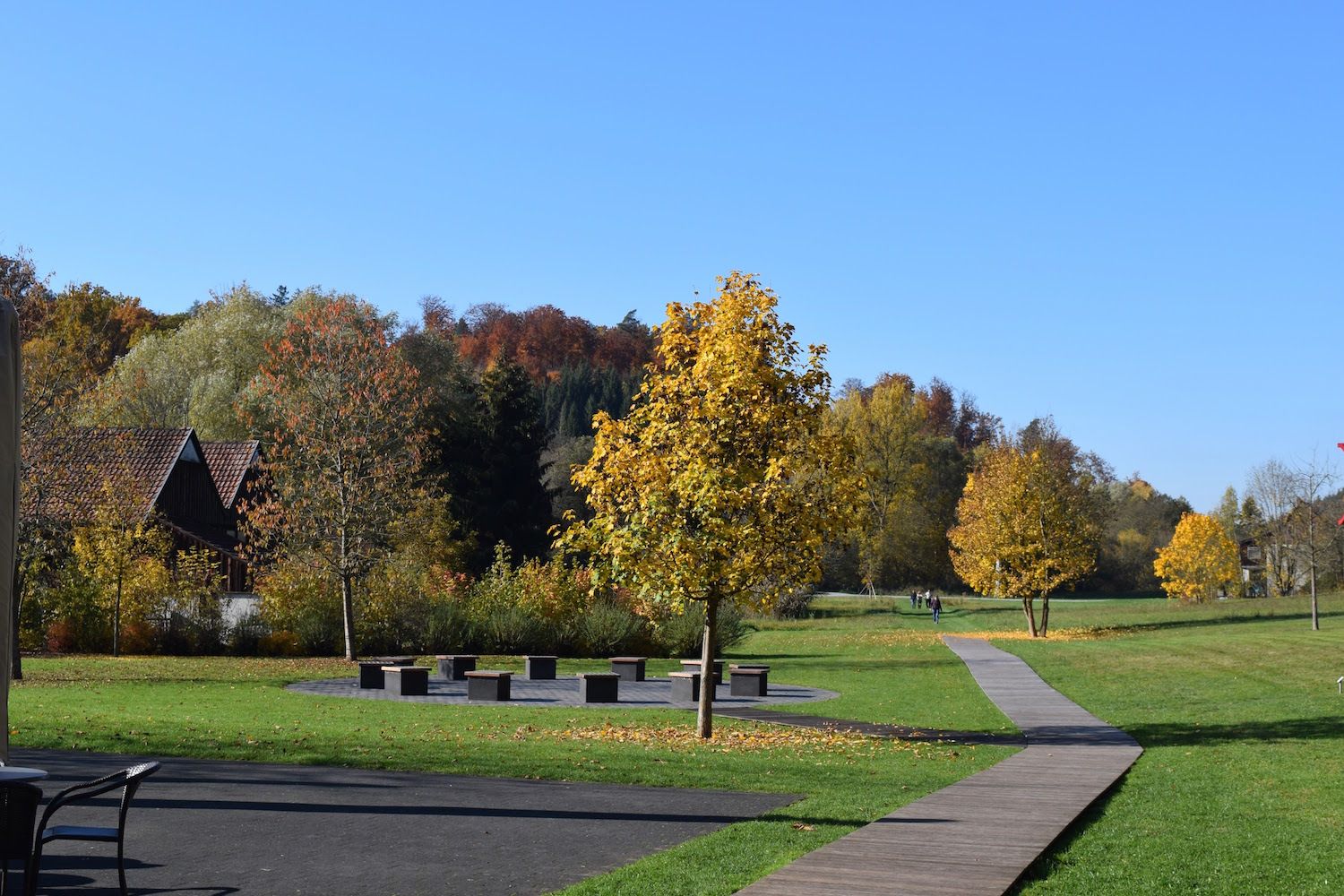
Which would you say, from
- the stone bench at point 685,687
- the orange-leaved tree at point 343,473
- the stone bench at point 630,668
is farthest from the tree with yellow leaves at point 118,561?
the stone bench at point 685,687

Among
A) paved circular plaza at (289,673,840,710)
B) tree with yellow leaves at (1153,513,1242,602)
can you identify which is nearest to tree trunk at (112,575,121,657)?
paved circular plaza at (289,673,840,710)

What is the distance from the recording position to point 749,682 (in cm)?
2322

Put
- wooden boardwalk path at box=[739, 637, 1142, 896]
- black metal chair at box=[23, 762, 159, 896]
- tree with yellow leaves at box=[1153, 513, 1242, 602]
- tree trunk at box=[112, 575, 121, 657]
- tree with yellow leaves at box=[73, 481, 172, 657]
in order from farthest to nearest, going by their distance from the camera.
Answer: tree with yellow leaves at box=[1153, 513, 1242, 602] < tree with yellow leaves at box=[73, 481, 172, 657] < tree trunk at box=[112, 575, 121, 657] < wooden boardwalk path at box=[739, 637, 1142, 896] < black metal chair at box=[23, 762, 159, 896]

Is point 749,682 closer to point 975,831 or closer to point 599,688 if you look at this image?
→ point 599,688

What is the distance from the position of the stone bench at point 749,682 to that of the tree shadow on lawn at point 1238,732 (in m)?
6.64

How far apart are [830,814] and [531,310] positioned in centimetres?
9890

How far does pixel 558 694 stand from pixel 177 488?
2601cm

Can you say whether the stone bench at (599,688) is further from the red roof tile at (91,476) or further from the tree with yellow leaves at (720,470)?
the red roof tile at (91,476)

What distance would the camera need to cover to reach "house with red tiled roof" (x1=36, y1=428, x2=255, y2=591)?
33.5 metres

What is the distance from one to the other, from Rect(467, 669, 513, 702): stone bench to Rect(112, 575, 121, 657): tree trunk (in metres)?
13.1

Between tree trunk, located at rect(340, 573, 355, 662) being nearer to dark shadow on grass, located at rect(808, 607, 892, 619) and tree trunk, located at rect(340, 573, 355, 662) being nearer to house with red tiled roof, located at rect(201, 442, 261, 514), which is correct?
house with red tiled roof, located at rect(201, 442, 261, 514)

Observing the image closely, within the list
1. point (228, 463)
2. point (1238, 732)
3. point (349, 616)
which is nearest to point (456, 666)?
point (349, 616)

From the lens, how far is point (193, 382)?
55.2m

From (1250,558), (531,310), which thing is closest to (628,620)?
(531,310)
